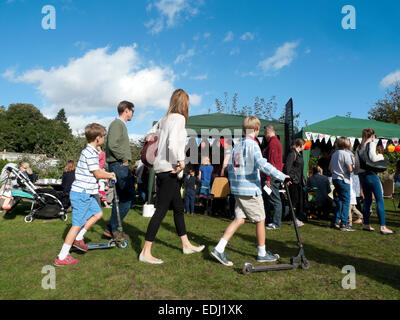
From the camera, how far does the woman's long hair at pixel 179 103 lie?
11.7 ft

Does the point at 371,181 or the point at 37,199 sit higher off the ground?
the point at 371,181

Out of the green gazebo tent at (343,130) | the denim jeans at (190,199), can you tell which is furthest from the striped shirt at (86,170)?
the green gazebo tent at (343,130)

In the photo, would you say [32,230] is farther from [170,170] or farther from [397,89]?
[397,89]

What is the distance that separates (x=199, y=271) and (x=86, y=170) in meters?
1.79

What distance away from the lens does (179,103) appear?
356 cm

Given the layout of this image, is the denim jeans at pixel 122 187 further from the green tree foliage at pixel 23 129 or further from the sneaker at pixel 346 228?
the green tree foliage at pixel 23 129

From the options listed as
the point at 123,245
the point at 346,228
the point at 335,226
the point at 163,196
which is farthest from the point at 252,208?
the point at 335,226

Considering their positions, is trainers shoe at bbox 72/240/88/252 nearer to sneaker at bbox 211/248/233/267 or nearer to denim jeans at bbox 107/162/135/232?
denim jeans at bbox 107/162/135/232

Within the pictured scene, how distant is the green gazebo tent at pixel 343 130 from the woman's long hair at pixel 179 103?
5.12m

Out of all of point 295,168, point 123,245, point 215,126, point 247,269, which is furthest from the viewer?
point 215,126

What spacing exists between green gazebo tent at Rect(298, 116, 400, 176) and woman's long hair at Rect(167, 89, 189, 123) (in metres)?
5.12

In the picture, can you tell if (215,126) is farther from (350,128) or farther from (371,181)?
(350,128)

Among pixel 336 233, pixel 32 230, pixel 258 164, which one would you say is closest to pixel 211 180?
pixel 336 233
